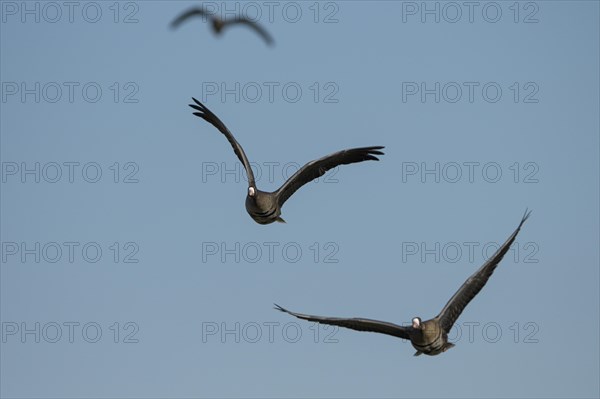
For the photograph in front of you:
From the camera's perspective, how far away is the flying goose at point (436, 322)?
46.4 meters

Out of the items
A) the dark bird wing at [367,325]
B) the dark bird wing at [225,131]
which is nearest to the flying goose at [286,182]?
the dark bird wing at [225,131]

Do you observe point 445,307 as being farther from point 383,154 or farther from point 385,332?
point 383,154

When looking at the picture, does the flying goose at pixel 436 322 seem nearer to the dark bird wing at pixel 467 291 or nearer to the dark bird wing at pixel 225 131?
the dark bird wing at pixel 467 291

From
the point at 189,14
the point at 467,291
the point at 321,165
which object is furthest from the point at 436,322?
the point at 189,14

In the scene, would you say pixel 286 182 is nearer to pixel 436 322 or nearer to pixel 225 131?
pixel 225 131

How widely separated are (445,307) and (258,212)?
22.3 feet

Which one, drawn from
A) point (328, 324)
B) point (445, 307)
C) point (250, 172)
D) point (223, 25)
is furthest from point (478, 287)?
point (223, 25)

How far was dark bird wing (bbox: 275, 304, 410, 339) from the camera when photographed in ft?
154

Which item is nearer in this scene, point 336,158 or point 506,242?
point 506,242

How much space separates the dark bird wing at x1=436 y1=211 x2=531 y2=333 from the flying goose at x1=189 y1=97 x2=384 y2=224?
595 centimetres

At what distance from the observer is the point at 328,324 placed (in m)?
47.4

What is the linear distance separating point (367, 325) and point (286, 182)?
5.56m

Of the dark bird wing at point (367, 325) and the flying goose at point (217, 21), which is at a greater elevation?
the flying goose at point (217, 21)

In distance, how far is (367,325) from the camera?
156 ft
